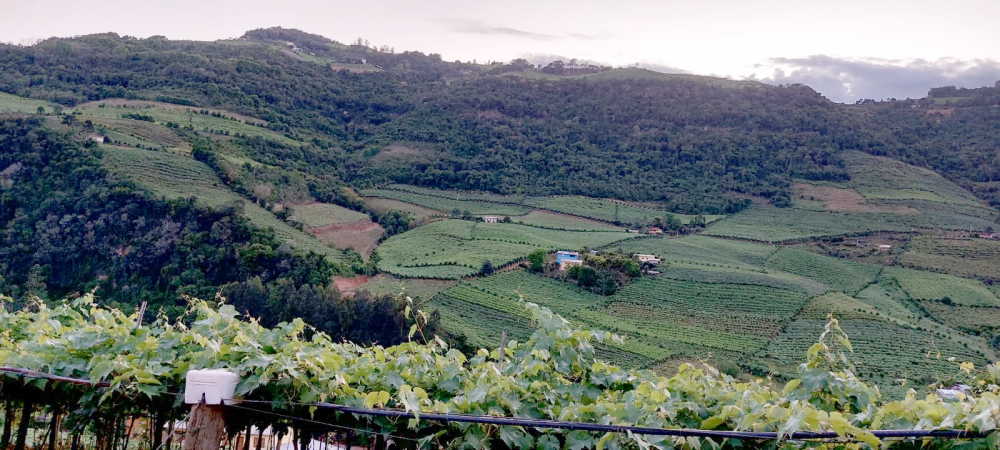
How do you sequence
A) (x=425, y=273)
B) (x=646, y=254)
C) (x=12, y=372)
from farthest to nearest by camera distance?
(x=646, y=254)
(x=425, y=273)
(x=12, y=372)

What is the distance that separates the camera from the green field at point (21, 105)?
46000mm

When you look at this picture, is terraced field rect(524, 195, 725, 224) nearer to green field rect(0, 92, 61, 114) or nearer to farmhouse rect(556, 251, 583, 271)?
farmhouse rect(556, 251, 583, 271)

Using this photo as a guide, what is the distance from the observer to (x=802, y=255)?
143ft

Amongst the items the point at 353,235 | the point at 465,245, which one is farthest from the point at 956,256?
the point at 353,235

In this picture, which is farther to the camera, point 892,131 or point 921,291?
point 892,131

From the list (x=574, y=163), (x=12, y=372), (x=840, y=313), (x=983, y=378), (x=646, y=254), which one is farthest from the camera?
(x=574, y=163)

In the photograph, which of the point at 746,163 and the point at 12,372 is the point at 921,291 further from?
the point at 12,372

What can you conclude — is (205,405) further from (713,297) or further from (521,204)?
(521,204)

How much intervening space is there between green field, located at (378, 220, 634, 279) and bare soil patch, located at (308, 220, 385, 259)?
1373mm

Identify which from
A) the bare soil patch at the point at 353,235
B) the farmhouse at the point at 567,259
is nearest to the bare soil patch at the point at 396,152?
the bare soil patch at the point at 353,235

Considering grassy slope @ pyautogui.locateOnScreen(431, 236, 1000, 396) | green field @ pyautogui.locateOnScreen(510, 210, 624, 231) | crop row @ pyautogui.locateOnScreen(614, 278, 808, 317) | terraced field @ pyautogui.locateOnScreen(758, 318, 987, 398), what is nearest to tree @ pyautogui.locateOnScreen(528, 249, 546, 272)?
grassy slope @ pyautogui.locateOnScreen(431, 236, 1000, 396)

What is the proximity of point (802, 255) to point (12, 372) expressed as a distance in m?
46.1

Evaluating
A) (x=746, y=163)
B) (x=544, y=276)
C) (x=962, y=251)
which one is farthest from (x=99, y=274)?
(x=746, y=163)

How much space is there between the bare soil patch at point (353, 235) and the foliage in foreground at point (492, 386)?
36566 mm
